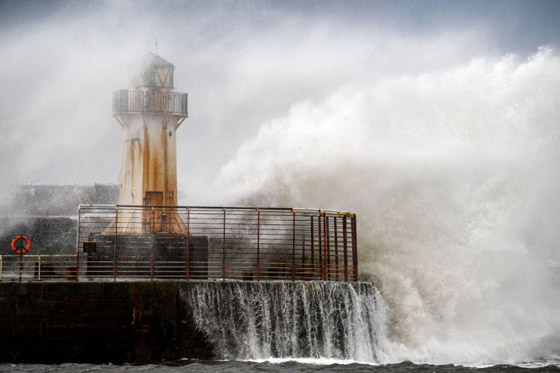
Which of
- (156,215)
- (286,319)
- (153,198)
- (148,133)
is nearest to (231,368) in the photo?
(286,319)

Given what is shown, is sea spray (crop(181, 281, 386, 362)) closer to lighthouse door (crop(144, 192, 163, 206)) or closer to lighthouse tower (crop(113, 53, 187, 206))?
lighthouse door (crop(144, 192, 163, 206))

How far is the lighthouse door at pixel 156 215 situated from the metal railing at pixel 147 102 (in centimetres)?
310

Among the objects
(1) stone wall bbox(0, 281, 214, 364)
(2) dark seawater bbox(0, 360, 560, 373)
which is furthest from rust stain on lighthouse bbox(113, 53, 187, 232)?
(2) dark seawater bbox(0, 360, 560, 373)

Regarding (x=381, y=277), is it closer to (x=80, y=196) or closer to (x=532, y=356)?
(x=532, y=356)

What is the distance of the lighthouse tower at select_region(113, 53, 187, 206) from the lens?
30.3 m

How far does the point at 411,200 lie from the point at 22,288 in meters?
15.7

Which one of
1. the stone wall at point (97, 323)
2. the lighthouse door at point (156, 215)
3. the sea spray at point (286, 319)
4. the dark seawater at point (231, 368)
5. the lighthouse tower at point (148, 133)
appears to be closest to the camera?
the dark seawater at point (231, 368)

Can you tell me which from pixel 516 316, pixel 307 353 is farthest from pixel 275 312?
pixel 516 316

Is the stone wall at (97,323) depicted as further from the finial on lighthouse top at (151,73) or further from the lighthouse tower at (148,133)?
the finial on lighthouse top at (151,73)

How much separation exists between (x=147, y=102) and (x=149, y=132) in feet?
3.61

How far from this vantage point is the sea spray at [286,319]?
2308 centimetres

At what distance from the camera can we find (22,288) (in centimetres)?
2227

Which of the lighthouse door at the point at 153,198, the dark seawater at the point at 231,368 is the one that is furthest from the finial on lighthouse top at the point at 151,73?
the dark seawater at the point at 231,368

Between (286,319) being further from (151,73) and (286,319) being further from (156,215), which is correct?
(151,73)
